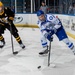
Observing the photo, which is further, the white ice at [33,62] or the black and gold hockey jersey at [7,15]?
the black and gold hockey jersey at [7,15]

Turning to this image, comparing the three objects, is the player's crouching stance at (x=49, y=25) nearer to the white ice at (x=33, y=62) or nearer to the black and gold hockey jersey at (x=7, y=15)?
the white ice at (x=33, y=62)

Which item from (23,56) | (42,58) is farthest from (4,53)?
(42,58)

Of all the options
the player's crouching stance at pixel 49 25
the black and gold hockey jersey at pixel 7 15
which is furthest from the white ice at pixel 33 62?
the black and gold hockey jersey at pixel 7 15

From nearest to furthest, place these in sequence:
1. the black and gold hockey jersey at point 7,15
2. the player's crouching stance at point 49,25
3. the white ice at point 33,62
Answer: the white ice at point 33,62 → the player's crouching stance at point 49,25 → the black and gold hockey jersey at point 7,15

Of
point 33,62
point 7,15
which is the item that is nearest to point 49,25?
point 33,62

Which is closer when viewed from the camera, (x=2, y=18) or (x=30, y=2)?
(x=2, y=18)

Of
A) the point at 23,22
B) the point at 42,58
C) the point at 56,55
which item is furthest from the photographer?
the point at 23,22

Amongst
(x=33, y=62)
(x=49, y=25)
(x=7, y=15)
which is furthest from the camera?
(x=7, y=15)

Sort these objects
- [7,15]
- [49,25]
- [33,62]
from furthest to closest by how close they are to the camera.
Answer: [7,15] < [33,62] < [49,25]

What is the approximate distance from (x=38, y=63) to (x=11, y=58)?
2.50 feet

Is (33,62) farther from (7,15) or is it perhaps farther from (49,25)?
(7,15)

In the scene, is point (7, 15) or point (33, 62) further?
point (7, 15)

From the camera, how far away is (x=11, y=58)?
19.1 feet

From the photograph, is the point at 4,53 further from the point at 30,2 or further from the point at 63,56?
the point at 30,2
